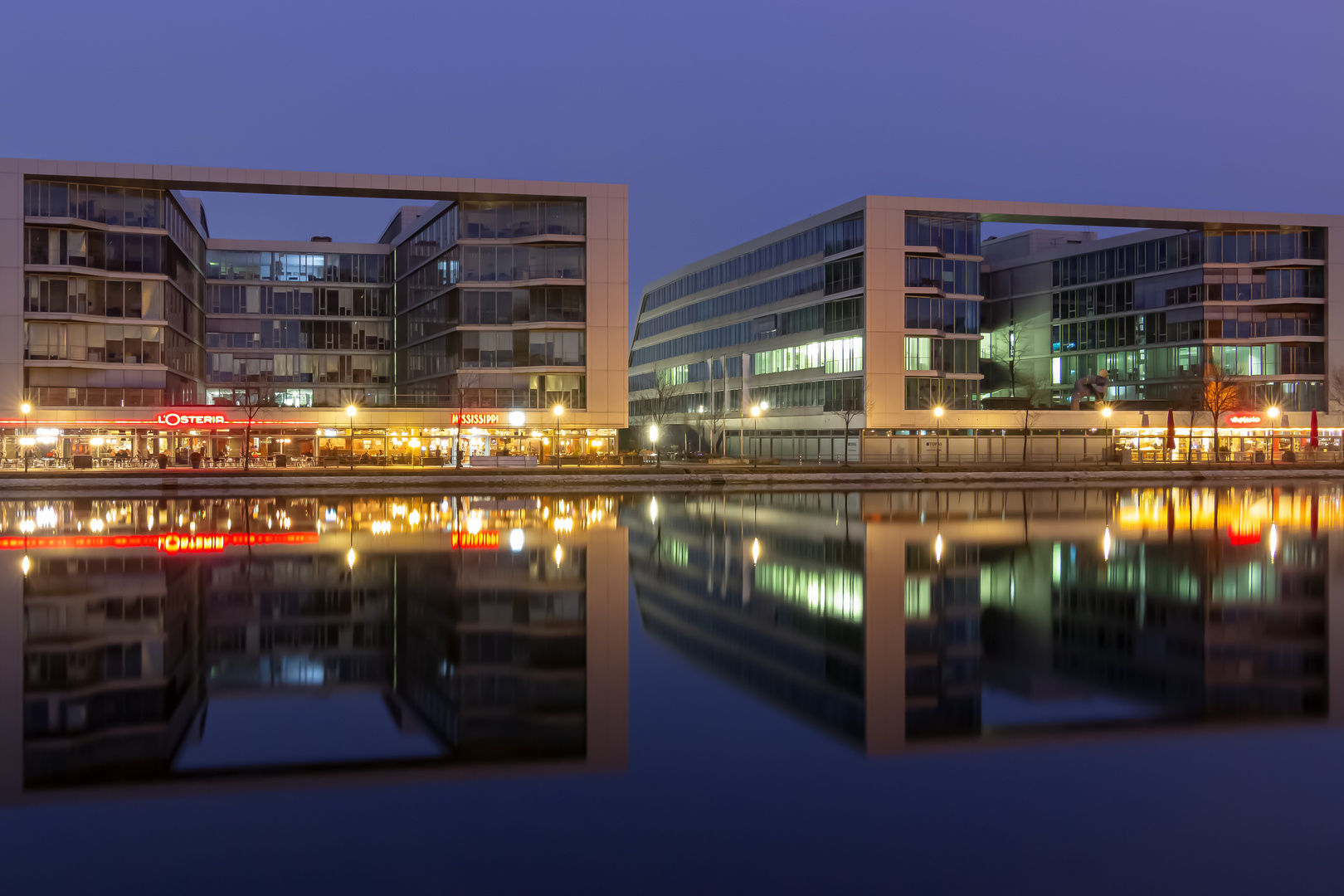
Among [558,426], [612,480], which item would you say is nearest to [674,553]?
[612,480]

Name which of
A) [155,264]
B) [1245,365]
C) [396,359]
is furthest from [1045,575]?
[396,359]

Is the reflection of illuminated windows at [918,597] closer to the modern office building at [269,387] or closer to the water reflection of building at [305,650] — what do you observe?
the water reflection of building at [305,650]

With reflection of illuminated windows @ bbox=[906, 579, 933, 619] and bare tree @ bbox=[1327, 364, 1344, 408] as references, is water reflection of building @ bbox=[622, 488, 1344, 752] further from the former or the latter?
bare tree @ bbox=[1327, 364, 1344, 408]

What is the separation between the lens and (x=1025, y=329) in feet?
324

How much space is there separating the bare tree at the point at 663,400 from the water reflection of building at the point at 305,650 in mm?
72237

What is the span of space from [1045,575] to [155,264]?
217ft

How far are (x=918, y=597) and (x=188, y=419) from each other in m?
61.0

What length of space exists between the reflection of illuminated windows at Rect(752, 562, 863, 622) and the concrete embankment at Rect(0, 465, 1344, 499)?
31.0 meters

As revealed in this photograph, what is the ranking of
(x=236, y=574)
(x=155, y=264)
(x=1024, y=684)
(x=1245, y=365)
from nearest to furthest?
(x=1024, y=684) → (x=236, y=574) → (x=155, y=264) → (x=1245, y=365)

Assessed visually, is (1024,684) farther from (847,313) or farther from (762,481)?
(847,313)

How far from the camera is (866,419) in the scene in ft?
251

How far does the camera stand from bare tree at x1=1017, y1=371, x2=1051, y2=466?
75.2 meters

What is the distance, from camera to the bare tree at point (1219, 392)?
249 feet

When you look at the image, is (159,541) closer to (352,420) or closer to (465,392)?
(352,420)
